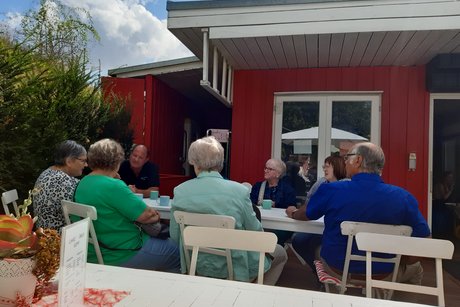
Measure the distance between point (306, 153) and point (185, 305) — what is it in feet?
11.5

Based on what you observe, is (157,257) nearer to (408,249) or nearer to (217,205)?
(217,205)

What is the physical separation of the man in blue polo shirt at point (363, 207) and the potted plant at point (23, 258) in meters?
1.63

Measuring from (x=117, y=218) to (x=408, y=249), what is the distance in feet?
5.31

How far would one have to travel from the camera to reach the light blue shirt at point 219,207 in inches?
75.3

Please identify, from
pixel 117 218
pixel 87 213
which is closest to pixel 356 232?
pixel 117 218

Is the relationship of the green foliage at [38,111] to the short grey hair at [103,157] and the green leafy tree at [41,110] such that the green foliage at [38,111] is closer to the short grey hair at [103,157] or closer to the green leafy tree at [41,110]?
the green leafy tree at [41,110]

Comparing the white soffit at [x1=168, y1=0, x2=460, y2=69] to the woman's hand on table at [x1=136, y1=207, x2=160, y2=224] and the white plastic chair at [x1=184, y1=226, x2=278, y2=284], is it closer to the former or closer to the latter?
the woman's hand on table at [x1=136, y1=207, x2=160, y2=224]

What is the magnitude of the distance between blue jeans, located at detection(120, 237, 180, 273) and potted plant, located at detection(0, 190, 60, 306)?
4.09ft

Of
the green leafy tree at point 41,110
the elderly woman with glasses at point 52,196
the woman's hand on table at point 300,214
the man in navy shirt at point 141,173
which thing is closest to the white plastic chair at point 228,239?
the woman's hand on table at point 300,214

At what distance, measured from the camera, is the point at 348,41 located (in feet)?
11.0

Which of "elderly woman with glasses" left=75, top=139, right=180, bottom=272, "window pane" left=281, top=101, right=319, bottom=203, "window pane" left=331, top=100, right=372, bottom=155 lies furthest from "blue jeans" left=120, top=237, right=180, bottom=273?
"window pane" left=331, top=100, right=372, bottom=155

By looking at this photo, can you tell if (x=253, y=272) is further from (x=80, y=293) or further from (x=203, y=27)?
(x=203, y=27)

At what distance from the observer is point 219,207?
1937 millimetres

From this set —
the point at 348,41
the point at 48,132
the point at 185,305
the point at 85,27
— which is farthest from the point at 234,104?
the point at 85,27
